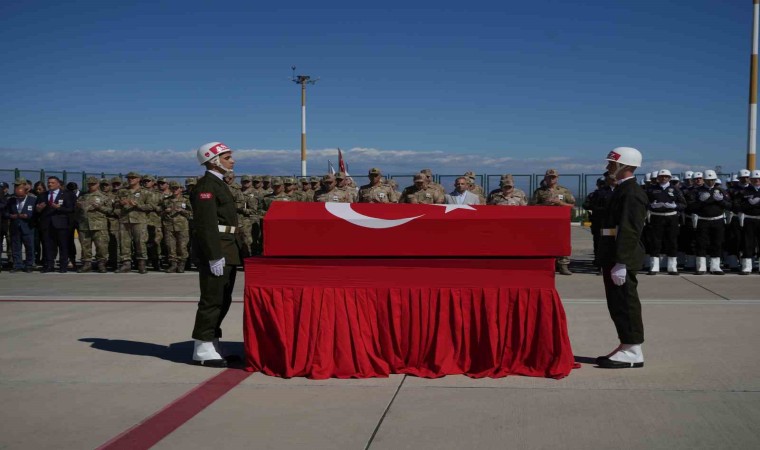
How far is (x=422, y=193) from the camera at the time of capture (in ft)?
42.9

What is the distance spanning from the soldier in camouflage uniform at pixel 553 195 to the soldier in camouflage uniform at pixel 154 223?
7.93m

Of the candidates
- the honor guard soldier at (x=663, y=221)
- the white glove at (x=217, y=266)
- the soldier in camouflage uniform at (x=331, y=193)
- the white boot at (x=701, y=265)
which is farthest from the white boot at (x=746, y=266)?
the white glove at (x=217, y=266)

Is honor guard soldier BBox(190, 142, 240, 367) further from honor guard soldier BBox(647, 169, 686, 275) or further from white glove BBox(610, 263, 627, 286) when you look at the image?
honor guard soldier BBox(647, 169, 686, 275)

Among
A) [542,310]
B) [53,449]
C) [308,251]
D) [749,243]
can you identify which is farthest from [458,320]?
[749,243]

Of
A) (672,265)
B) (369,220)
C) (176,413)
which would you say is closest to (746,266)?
(672,265)

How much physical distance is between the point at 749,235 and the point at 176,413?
12593 mm

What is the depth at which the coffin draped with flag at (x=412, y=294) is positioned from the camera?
6.19 m

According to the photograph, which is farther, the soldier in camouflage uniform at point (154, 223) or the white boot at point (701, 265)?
the soldier in camouflage uniform at point (154, 223)

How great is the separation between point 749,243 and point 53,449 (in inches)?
530

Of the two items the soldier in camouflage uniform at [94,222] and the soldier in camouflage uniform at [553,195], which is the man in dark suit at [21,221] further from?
the soldier in camouflage uniform at [553,195]

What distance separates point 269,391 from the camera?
5812 millimetres

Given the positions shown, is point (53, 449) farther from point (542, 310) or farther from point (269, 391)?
point (542, 310)

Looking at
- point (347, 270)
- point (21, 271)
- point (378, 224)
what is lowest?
point (21, 271)

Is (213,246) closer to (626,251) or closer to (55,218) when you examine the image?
(626,251)
